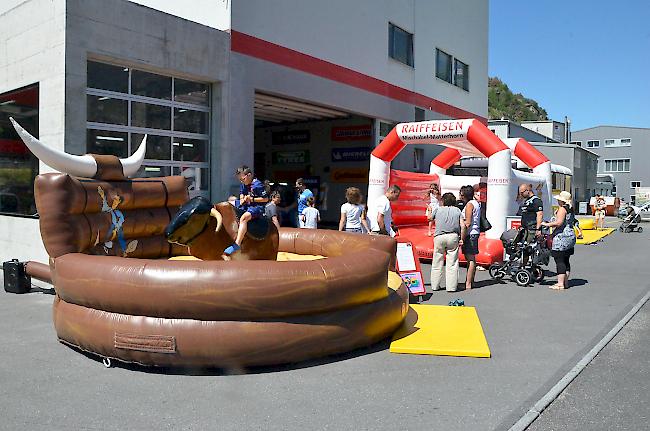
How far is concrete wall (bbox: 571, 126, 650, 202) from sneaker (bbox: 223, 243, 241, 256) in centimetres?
5910

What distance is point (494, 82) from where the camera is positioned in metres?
88.7

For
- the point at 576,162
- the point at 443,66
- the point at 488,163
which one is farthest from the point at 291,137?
the point at 576,162

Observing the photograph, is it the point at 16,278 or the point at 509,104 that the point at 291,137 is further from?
the point at 509,104

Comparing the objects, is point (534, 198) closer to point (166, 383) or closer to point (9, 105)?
point (166, 383)

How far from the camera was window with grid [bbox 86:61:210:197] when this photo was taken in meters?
10.1

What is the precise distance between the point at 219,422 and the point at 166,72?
8.61 m

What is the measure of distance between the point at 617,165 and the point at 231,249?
62373mm

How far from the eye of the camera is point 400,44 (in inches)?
742

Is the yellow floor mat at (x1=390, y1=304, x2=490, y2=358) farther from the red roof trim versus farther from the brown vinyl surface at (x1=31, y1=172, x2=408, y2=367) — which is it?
the red roof trim

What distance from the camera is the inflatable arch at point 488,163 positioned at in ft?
39.7

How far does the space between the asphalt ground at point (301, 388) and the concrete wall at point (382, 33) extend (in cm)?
883

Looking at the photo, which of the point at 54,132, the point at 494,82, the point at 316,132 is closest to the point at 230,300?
the point at 54,132

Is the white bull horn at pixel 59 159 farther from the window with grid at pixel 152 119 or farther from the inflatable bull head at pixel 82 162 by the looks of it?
the window with grid at pixel 152 119

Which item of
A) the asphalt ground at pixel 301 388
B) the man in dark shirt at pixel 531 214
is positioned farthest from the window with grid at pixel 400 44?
the asphalt ground at pixel 301 388
